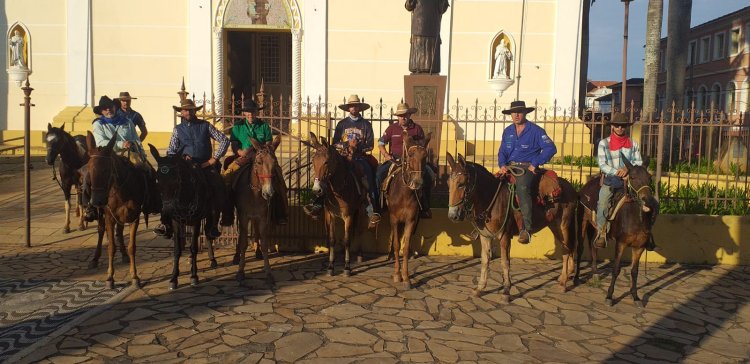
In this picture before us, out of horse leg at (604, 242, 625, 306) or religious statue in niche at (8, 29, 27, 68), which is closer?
horse leg at (604, 242, 625, 306)

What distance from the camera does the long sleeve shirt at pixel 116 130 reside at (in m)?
8.09

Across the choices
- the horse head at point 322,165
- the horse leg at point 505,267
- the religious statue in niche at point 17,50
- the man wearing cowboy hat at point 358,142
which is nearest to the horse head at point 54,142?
the man wearing cowboy hat at point 358,142

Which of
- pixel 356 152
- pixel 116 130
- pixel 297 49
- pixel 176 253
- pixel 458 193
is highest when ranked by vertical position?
pixel 297 49

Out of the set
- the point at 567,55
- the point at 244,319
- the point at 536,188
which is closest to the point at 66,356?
the point at 244,319

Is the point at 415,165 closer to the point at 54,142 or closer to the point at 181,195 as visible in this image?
the point at 181,195

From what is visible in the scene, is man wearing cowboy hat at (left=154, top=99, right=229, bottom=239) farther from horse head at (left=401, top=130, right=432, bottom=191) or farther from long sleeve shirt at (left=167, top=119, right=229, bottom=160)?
horse head at (left=401, top=130, right=432, bottom=191)

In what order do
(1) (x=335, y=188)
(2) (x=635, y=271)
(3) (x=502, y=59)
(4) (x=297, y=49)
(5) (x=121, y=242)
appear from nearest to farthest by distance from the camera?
(2) (x=635, y=271) < (1) (x=335, y=188) < (5) (x=121, y=242) < (3) (x=502, y=59) < (4) (x=297, y=49)

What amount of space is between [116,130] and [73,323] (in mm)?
3279

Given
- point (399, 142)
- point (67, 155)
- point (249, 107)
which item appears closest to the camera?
point (249, 107)

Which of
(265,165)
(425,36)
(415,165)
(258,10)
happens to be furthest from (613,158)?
(258,10)

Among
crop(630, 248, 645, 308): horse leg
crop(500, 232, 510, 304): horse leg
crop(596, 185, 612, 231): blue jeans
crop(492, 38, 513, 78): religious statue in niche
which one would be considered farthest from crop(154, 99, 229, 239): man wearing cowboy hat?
crop(492, 38, 513, 78): religious statue in niche

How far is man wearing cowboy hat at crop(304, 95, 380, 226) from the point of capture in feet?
25.2

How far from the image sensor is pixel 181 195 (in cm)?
656

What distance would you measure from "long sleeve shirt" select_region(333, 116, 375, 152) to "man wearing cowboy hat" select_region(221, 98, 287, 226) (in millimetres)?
1000
